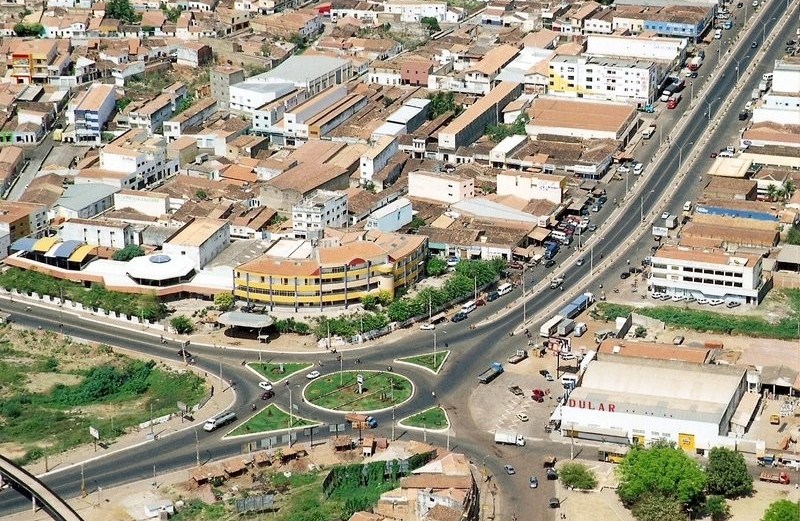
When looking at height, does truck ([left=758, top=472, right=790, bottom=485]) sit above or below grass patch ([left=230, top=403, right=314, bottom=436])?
above

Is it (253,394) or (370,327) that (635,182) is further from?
(253,394)

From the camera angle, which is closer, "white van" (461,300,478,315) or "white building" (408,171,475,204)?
"white van" (461,300,478,315)

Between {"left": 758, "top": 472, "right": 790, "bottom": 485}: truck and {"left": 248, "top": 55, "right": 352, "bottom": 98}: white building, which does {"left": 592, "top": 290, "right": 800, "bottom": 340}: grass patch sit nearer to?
{"left": 758, "top": 472, "right": 790, "bottom": 485}: truck

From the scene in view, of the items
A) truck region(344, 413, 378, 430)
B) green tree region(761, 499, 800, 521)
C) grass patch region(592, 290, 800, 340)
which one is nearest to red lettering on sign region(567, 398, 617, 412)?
truck region(344, 413, 378, 430)

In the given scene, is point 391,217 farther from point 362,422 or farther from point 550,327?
point 362,422

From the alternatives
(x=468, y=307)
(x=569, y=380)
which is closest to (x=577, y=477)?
(x=569, y=380)

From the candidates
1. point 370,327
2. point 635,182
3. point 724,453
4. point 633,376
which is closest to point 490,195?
point 635,182

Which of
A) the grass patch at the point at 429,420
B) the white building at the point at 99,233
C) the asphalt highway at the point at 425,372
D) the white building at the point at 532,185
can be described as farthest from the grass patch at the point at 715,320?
the white building at the point at 99,233
